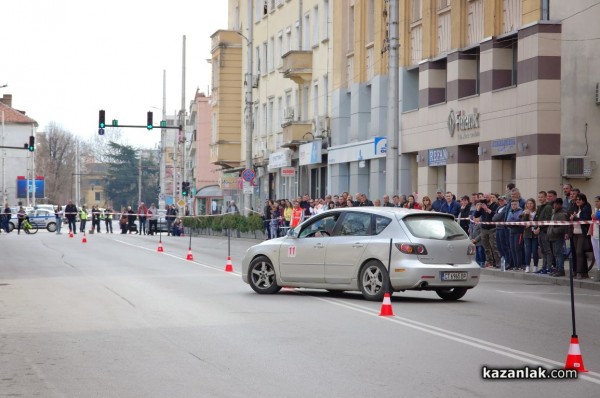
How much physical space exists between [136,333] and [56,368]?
300cm

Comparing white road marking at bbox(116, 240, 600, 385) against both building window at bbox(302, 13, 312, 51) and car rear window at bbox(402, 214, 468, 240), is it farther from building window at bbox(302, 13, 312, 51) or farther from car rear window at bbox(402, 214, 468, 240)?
building window at bbox(302, 13, 312, 51)

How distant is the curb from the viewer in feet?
76.9

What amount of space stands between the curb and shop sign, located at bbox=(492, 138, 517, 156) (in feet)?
22.5

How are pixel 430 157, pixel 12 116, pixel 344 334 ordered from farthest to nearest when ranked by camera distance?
pixel 12 116, pixel 430 157, pixel 344 334

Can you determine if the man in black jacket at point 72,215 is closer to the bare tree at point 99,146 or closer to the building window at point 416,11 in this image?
the building window at point 416,11

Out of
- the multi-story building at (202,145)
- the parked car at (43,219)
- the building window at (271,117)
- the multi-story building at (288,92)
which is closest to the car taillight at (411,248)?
the multi-story building at (288,92)

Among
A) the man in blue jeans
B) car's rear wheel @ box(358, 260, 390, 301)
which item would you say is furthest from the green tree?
car's rear wheel @ box(358, 260, 390, 301)

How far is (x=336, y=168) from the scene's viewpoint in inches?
2080

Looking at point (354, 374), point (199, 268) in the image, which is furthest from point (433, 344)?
point (199, 268)

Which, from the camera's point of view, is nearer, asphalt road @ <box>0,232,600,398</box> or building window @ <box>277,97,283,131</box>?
asphalt road @ <box>0,232,600,398</box>

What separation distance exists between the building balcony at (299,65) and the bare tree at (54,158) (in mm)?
99091

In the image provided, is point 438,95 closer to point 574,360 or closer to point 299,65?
point 299,65

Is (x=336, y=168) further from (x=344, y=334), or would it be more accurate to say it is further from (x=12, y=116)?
(x=12, y=116)

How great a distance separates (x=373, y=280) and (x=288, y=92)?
142 ft
